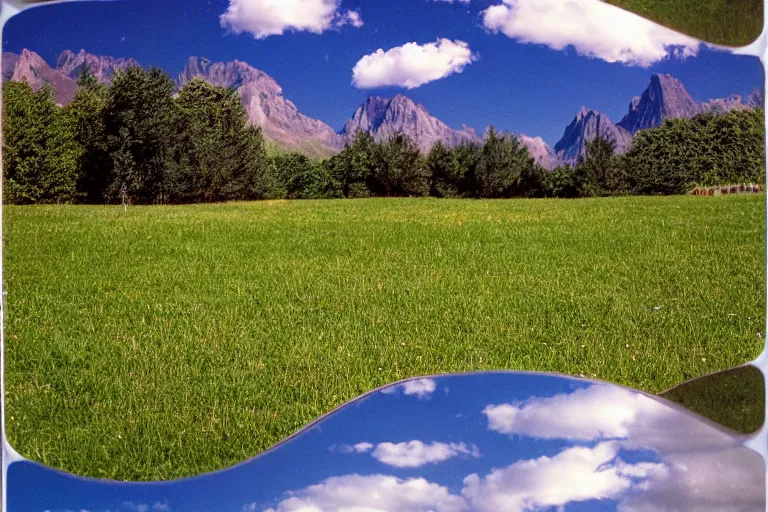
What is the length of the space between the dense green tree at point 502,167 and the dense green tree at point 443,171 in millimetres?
58

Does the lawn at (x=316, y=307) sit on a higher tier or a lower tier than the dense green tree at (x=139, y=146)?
lower

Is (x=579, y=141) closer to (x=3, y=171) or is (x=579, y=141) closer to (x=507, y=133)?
(x=507, y=133)

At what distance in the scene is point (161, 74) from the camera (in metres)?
1.75

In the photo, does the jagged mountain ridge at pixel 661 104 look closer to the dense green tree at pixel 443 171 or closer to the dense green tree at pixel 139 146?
the dense green tree at pixel 443 171

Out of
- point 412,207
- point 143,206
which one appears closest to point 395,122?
point 412,207

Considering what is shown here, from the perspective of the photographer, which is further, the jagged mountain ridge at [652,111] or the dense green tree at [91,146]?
the dense green tree at [91,146]

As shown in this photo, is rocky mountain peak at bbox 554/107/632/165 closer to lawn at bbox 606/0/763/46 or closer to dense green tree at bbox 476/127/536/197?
dense green tree at bbox 476/127/536/197

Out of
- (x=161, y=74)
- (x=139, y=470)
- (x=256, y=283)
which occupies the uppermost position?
(x=161, y=74)

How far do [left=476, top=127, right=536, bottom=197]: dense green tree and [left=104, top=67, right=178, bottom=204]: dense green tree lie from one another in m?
0.82

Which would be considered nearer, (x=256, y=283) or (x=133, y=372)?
(x=133, y=372)

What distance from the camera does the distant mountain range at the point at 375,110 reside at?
5.55 ft

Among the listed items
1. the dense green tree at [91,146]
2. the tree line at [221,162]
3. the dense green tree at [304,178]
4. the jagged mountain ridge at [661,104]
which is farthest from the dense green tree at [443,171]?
the dense green tree at [91,146]

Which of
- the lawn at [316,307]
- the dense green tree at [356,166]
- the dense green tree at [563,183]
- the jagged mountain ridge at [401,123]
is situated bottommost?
the lawn at [316,307]

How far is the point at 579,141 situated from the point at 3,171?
1.51 meters
